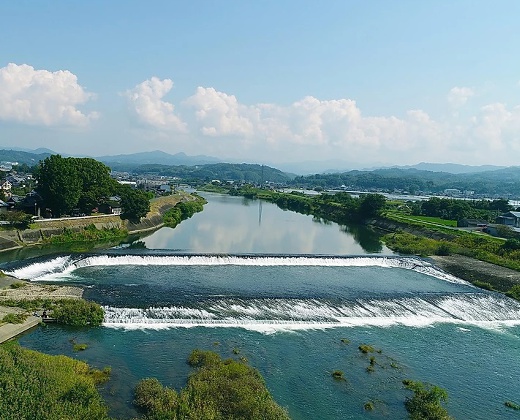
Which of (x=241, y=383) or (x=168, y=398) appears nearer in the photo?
(x=168, y=398)

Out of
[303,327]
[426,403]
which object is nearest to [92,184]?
[303,327]

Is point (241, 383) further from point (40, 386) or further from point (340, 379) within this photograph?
point (40, 386)

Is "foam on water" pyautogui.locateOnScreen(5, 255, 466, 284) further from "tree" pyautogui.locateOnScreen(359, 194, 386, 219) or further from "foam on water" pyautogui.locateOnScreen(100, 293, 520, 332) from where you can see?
"tree" pyautogui.locateOnScreen(359, 194, 386, 219)

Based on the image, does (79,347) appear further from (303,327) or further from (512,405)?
(512,405)

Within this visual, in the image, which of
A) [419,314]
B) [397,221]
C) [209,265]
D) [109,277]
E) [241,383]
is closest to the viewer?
[241,383]

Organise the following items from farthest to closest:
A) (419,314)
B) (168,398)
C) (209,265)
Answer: (209,265), (419,314), (168,398)

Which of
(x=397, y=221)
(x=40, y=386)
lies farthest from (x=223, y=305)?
(x=397, y=221)

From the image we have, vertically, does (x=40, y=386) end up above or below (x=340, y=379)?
above
